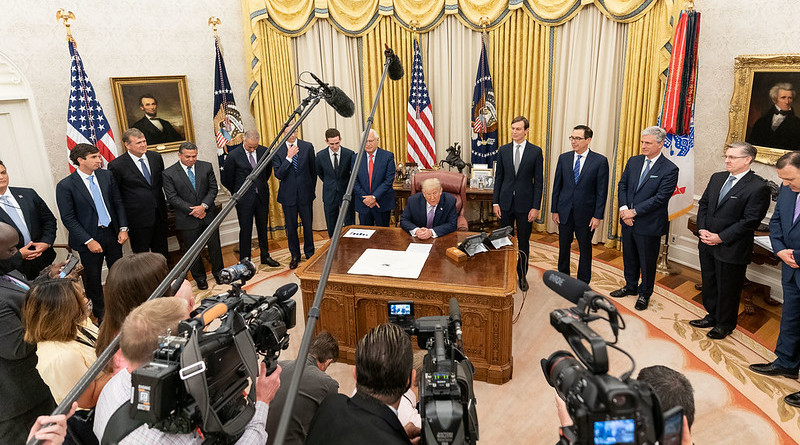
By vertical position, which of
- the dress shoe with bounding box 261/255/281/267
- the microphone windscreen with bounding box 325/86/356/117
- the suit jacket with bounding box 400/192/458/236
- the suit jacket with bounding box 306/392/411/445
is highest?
the microphone windscreen with bounding box 325/86/356/117

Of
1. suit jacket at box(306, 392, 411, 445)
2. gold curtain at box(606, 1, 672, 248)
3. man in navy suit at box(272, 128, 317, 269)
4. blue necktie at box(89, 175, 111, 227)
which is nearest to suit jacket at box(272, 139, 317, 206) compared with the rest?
man in navy suit at box(272, 128, 317, 269)

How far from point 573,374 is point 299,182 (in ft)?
15.1

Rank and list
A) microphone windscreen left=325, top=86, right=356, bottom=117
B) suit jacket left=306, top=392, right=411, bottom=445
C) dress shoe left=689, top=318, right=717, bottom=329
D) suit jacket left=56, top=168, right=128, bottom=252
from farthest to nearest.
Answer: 1. suit jacket left=56, top=168, right=128, bottom=252
2. dress shoe left=689, top=318, right=717, bottom=329
3. microphone windscreen left=325, top=86, right=356, bottom=117
4. suit jacket left=306, top=392, right=411, bottom=445

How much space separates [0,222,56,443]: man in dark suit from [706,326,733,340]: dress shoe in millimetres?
4523

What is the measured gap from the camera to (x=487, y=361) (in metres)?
3.52

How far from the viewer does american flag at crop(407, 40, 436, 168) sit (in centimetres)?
659

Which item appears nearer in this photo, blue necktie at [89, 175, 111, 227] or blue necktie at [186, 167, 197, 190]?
blue necktie at [89, 175, 111, 227]

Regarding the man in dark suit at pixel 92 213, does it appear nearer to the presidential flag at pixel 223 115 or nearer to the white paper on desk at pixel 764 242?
the presidential flag at pixel 223 115

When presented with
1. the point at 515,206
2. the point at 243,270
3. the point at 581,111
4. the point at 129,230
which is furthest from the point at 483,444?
the point at 581,111

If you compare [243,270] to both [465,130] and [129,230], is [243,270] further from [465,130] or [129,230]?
[465,130]

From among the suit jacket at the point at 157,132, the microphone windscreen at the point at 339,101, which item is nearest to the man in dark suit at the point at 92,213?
the suit jacket at the point at 157,132

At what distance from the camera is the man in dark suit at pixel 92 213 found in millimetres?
4285

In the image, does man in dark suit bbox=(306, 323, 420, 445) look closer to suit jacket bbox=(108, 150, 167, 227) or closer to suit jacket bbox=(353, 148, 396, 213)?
suit jacket bbox=(353, 148, 396, 213)

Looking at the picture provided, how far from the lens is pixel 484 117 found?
651cm
